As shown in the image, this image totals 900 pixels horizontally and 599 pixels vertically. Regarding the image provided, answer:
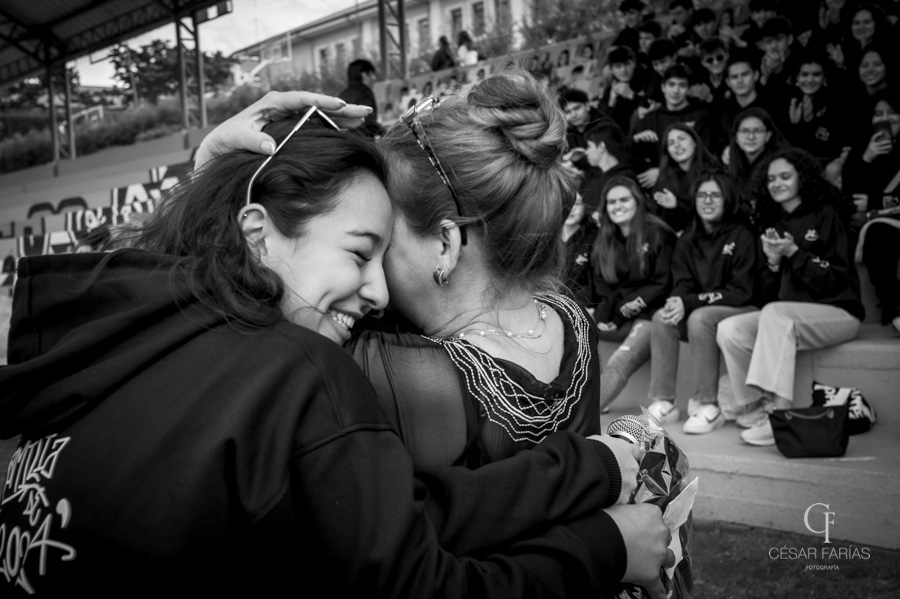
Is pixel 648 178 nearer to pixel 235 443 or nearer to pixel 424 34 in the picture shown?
pixel 235 443

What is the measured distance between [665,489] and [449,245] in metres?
0.68

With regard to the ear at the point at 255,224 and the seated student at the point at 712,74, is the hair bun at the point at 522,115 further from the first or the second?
the seated student at the point at 712,74

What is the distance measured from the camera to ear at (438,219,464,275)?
1635mm

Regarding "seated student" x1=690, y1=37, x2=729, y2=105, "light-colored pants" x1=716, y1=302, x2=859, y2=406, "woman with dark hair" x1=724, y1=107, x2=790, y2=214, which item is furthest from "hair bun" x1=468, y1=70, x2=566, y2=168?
"seated student" x1=690, y1=37, x2=729, y2=105

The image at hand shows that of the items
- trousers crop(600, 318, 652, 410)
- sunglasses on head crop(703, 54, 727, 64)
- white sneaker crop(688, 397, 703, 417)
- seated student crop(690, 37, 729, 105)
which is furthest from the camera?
sunglasses on head crop(703, 54, 727, 64)

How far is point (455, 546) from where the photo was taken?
4.40ft

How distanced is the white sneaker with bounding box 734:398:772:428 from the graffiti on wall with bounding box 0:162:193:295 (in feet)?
28.6

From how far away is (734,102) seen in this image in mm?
7188

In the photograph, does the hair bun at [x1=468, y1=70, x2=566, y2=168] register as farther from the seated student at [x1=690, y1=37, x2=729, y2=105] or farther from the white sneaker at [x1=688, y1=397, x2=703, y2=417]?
the seated student at [x1=690, y1=37, x2=729, y2=105]

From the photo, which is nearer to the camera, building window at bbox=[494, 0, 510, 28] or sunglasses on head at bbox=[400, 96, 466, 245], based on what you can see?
sunglasses on head at bbox=[400, 96, 466, 245]

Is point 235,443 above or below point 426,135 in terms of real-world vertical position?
below

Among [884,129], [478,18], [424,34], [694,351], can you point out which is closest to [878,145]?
[884,129]

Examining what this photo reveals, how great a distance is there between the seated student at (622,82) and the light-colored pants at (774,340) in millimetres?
3750

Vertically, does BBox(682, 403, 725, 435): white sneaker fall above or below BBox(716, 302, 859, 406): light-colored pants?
below
